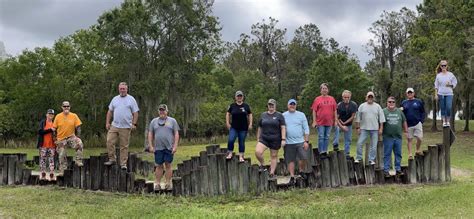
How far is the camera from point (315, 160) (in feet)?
34.9

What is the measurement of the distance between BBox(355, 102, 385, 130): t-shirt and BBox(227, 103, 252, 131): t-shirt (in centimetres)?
235

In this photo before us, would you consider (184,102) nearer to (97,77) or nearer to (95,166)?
(97,77)

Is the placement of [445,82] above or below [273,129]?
above

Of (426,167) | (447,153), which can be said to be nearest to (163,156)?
(426,167)

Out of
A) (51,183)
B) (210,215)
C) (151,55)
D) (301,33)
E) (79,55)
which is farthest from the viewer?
(301,33)

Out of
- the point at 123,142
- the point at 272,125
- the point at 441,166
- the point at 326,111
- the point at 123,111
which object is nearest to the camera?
the point at 272,125

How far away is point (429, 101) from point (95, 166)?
99.6ft

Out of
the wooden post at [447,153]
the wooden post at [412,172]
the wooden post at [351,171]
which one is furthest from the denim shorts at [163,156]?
the wooden post at [447,153]

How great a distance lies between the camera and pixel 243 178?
31.1 ft

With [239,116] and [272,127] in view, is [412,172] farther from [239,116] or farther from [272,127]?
[239,116]

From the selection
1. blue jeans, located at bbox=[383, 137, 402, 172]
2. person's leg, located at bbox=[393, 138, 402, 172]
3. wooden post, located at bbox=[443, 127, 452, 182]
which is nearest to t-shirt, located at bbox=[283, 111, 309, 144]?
blue jeans, located at bbox=[383, 137, 402, 172]

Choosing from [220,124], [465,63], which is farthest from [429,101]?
[220,124]

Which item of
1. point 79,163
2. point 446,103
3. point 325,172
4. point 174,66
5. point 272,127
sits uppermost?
point 174,66

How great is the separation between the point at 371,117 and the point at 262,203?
2.90 m
